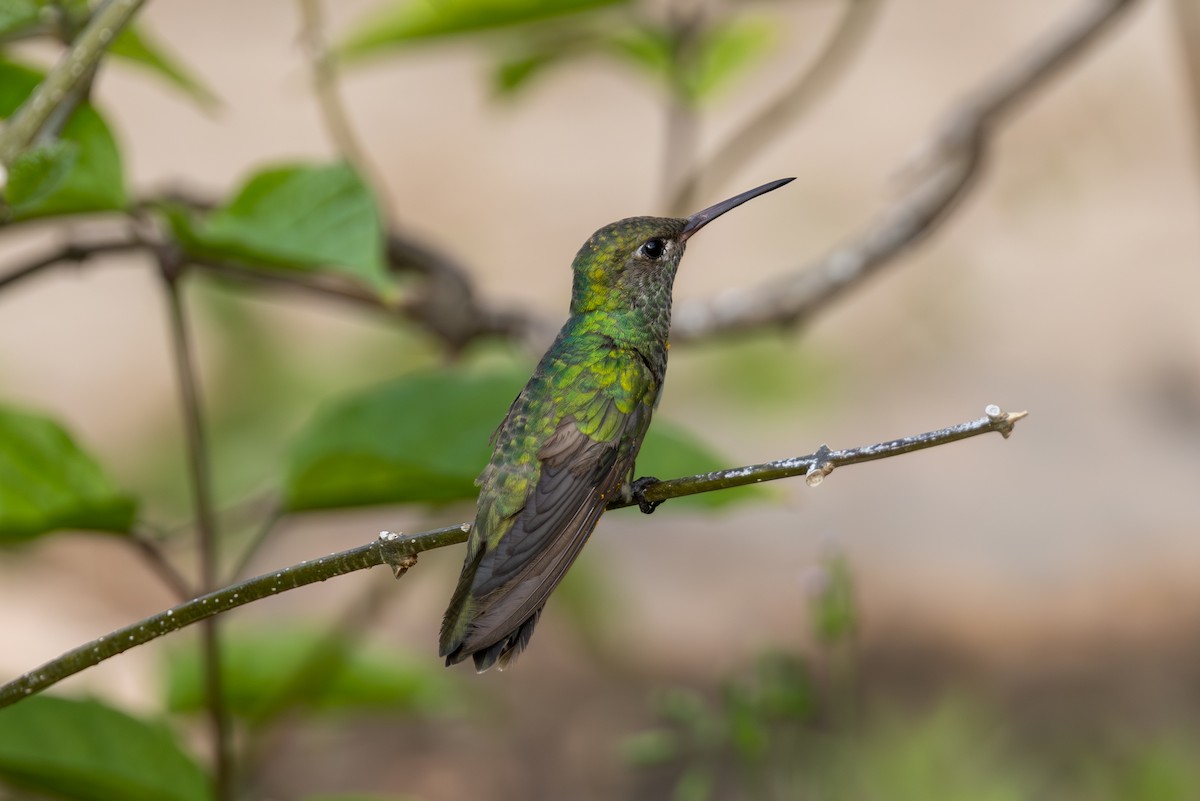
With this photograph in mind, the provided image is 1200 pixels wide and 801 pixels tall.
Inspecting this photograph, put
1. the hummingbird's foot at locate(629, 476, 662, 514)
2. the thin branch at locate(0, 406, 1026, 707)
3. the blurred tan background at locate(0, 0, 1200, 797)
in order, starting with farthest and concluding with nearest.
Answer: the blurred tan background at locate(0, 0, 1200, 797)
the hummingbird's foot at locate(629, 476, 662, 514)
the thin branch at locate(0, 406, 1026, 707)

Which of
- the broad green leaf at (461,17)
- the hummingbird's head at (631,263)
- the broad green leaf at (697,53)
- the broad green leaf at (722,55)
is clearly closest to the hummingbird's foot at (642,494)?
the hummingbird's head at (631,263)

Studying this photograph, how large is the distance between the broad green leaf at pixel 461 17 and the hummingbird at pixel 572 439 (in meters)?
1.13

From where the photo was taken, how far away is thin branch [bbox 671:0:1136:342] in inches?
140

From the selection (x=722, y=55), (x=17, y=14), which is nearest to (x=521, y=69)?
(x=722, y=55)

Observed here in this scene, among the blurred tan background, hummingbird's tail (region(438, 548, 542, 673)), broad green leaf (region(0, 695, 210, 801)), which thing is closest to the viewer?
hummingbird's tail (region(438, 548, 542, 673))

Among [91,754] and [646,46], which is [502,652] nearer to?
[91,754]

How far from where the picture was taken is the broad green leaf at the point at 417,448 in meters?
2.26

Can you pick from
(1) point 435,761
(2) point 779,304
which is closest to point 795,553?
(1) point 435,761

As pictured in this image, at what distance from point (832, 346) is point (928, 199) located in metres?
5.30

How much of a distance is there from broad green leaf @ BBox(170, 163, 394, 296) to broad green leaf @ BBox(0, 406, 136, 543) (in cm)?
41

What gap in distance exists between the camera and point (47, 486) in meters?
2.30

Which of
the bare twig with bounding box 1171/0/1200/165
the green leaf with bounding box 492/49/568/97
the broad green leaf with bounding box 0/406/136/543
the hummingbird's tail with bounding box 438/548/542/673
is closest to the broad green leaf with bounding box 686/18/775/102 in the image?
the green leaf with bounding box 492/49/568/97

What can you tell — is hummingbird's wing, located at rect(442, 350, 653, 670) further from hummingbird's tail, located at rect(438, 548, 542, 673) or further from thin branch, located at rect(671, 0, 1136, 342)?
thin branch, located at rect(671, 0, 1136, 342)

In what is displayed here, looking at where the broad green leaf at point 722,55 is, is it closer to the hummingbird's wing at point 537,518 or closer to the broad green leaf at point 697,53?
the broad green leaf at point 697,53
